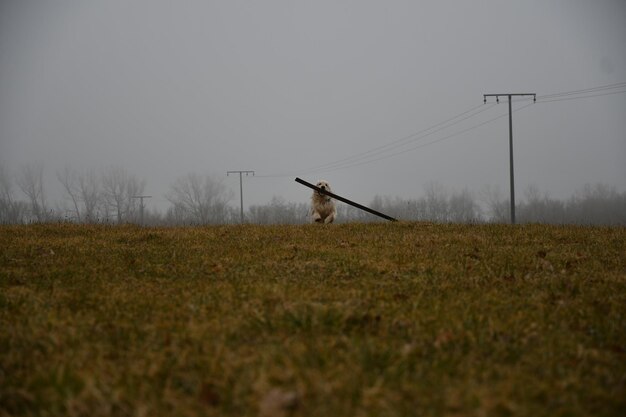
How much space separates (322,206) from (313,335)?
47.4ft

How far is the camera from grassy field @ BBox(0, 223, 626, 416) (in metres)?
2.55

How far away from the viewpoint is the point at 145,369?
301 centimetres

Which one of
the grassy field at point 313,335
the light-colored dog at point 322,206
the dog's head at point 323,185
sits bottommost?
the grassy field at point 313,335

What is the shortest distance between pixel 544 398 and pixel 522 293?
9.86ft

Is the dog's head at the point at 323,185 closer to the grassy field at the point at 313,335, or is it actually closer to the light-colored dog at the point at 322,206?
the light-colored dog at the point at 322,206

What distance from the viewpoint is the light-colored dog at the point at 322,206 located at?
1817cm

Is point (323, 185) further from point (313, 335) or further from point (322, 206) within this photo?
point (313, 335)

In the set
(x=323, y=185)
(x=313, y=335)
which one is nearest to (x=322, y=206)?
(x=323, y=185)

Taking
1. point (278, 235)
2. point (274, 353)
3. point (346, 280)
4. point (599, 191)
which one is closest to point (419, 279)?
point (346, 280)

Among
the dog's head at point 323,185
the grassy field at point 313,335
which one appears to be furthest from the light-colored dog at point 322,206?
the grassy field at point 313,335

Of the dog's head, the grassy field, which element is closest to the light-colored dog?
the dog's head

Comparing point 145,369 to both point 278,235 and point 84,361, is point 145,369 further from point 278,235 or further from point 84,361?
point 278,235

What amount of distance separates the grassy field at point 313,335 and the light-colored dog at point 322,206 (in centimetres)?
1008

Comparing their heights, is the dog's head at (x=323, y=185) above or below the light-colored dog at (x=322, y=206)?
above
